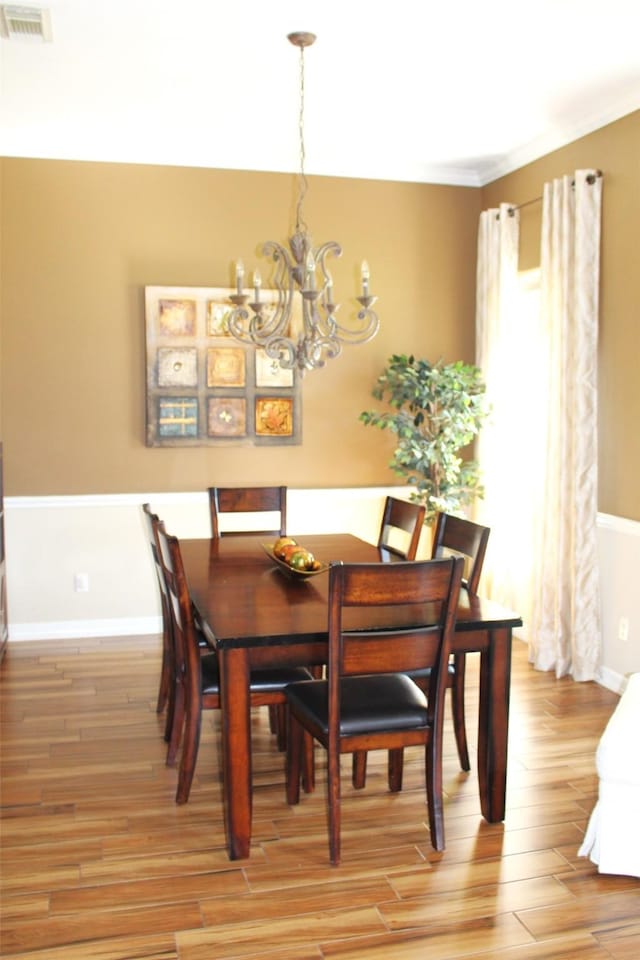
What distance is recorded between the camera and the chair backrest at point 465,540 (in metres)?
3.23

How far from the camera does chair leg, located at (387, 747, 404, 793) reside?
318 cm

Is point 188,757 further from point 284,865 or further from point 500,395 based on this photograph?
point 500,395

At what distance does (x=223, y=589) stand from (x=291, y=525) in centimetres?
238

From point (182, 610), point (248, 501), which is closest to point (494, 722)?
point (182, 610)

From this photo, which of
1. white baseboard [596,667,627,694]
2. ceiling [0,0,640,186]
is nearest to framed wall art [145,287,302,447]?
ceiling [0,0,640,186]

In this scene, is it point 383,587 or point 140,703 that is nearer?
point 383,587

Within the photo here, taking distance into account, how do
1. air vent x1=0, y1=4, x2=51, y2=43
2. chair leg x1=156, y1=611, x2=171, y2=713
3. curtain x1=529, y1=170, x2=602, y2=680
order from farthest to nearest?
curtain x1=529, y1=170, x2=602, y2=680 < chair leg x1=156, y1=611, x2=171, y2=713 < air vent x1=0, y1=4, x2=51, y2=43

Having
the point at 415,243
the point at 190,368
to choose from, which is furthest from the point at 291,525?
the point at 415,243

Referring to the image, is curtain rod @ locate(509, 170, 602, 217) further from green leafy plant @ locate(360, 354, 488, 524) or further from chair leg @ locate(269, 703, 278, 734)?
chair leg @ locate(269, 703, 278, 734)

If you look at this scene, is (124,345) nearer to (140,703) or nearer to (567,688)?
(140,703)

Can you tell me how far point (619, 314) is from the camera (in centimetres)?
434

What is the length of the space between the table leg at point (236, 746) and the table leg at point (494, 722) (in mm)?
813

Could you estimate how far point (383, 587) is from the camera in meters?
2.53

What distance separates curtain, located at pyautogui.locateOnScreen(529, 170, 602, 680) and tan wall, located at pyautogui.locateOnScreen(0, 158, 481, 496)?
1.21 m
